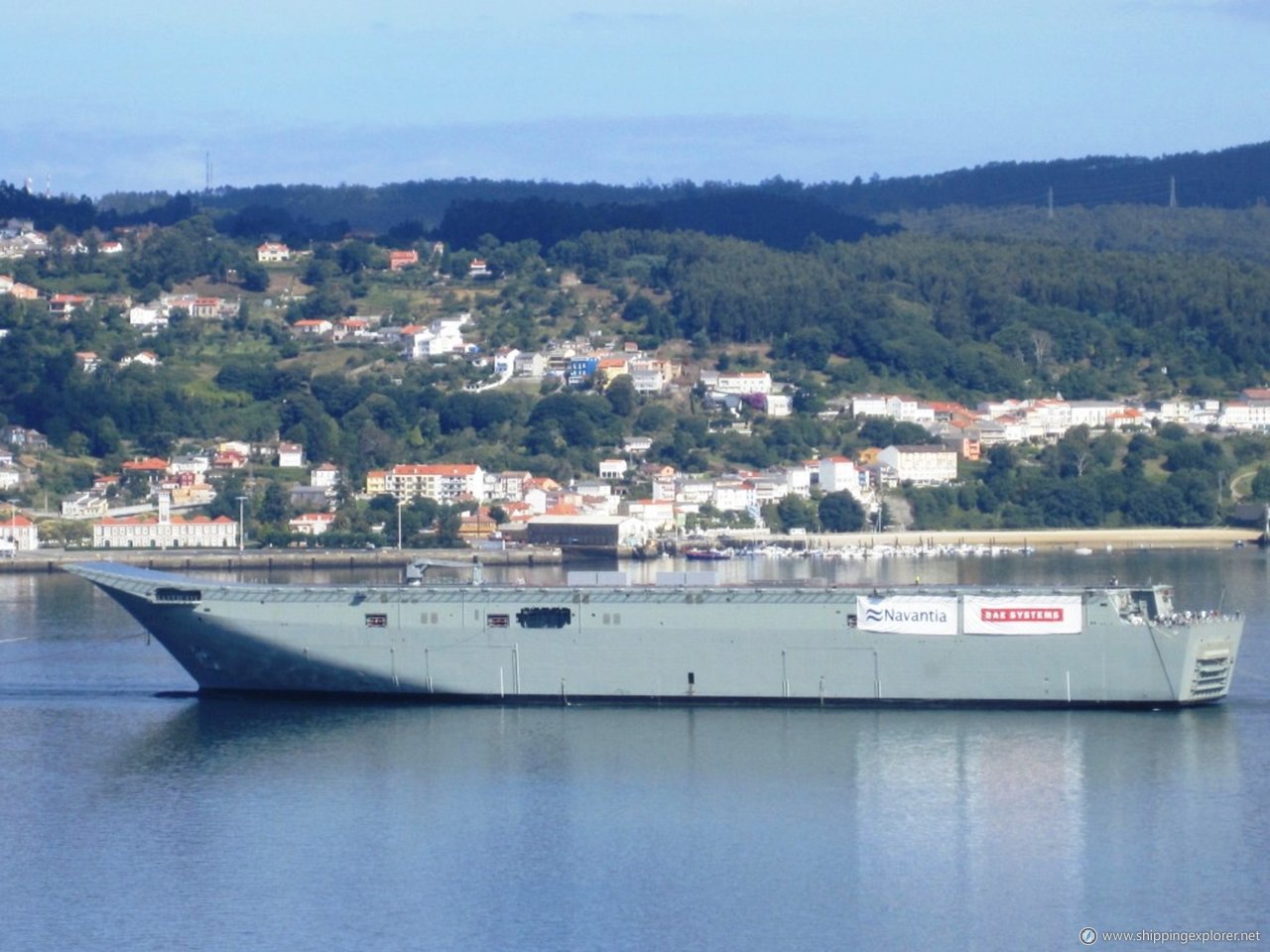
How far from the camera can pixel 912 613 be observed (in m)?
26.3

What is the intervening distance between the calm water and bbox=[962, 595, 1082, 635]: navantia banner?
103 cm

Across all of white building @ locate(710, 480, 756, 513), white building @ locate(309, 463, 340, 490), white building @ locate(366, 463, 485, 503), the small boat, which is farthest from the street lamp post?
white building @ locate(710, 480, 756, 513)

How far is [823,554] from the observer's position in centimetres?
6284

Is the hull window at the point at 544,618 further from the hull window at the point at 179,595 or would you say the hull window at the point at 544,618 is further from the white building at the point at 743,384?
the white building at the point at 743,384

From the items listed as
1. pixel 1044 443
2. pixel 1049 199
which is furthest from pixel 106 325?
pixel 1049 199

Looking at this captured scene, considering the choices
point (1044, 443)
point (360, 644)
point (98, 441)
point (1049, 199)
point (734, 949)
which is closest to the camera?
point (734, 949)

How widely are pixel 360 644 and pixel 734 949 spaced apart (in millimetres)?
10749

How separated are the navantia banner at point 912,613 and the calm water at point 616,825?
3.45ft

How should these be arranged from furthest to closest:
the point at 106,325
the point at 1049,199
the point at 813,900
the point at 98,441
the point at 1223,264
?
the point at 1049,199 → the point at 1223,264 → the point at 106,325 → the point at 98,441 → the point at 813,900

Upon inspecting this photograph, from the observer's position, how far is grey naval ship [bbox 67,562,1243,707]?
2622 centimetres

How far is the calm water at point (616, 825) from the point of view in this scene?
1812 centimetres

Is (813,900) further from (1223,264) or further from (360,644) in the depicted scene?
(1223,264)

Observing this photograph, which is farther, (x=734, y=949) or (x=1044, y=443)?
(x=1044, y=443)

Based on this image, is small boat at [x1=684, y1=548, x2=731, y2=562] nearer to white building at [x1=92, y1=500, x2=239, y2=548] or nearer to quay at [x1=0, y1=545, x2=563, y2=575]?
quay at [x1=0, y1=545, x2=563, y2=575]
